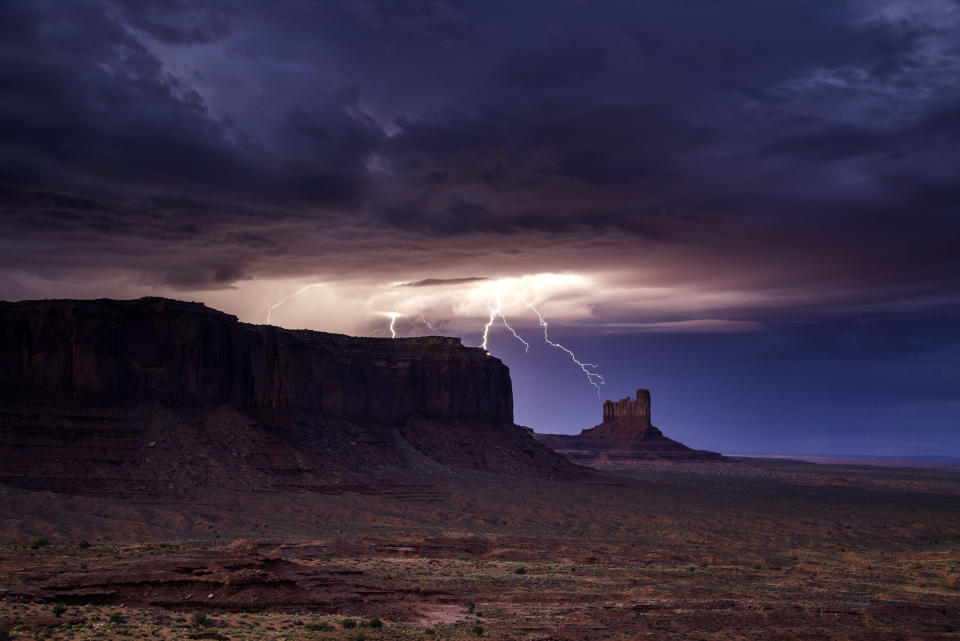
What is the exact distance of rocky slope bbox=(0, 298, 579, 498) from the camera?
2559 inches

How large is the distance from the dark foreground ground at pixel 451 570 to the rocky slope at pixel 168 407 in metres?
5.08

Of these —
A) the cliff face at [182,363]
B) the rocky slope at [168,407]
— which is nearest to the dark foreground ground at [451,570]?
the rocky slope at [168,407]

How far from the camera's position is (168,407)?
74.4 meters

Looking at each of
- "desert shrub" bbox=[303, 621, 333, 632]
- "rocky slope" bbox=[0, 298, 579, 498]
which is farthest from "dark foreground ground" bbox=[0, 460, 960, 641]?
Answer: "rocky slope" bbox=[0, 298, 579, 498]

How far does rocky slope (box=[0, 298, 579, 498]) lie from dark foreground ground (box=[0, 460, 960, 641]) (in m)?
5.08

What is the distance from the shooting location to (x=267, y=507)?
210 feet

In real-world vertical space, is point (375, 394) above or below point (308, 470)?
above

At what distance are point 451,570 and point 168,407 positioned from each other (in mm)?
42394

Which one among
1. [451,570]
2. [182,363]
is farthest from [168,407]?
[451,570]

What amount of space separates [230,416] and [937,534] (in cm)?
5612

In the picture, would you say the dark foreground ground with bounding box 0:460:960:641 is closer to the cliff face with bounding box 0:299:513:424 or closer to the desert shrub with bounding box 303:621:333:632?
the desert shrub with bounding box 303:621:333:632

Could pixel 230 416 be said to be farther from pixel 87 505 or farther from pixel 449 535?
pixel 449 535

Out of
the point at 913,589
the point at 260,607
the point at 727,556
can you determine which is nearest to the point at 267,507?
the point at 727,556

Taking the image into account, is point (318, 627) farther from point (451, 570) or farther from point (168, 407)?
point (168, 407)
